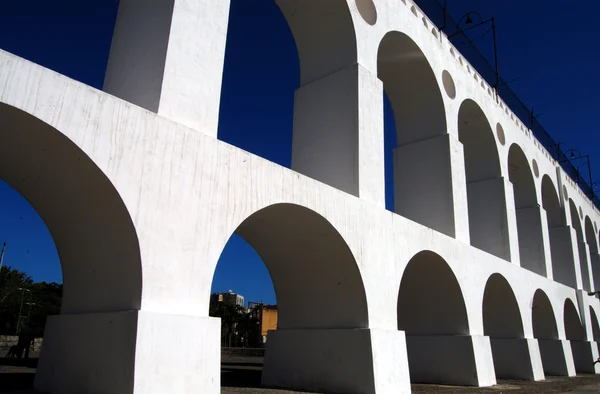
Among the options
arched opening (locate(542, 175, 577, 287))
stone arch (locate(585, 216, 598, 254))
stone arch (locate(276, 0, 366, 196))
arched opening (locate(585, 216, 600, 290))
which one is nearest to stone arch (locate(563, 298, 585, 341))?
arched opening (locate(542, 175, 577, 287))

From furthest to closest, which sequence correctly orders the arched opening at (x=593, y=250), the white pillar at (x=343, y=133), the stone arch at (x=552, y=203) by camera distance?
the arched opening at (x=593, y=250) < the stone arch at (x=552, y=203) < the white pillar at (x=343, y=133)

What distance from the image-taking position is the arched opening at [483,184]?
47.0ft

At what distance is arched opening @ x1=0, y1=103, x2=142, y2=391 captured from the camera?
4.57 meters

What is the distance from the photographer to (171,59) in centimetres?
573

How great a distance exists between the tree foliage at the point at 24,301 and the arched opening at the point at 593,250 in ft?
104

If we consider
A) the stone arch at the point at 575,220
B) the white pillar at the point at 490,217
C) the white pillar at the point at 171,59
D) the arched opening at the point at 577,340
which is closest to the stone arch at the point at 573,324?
the arched opening at the point at 577,340

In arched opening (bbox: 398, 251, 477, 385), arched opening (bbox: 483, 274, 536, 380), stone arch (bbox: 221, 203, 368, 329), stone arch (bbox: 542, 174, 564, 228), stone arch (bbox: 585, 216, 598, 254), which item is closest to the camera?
stone arch (bbox: 221, 203, 368, 329)

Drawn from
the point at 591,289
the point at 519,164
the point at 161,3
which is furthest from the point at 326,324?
the point at 591,289

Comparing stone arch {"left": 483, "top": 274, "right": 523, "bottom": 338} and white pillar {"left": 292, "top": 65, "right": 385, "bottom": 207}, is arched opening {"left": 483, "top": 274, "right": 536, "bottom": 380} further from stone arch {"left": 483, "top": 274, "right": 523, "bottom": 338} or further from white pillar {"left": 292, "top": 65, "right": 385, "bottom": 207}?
white pillar {"left": 292, "top": 65, "right": 385, "bottom": 207}

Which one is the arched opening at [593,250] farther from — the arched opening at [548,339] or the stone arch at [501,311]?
the stone arch at [501,311]

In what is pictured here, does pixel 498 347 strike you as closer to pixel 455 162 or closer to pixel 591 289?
pixel 455 162

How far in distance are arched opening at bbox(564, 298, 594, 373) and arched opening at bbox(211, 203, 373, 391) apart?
13284mm

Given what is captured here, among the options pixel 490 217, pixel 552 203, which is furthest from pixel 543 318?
pixel 552 203

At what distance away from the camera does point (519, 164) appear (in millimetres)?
17391
